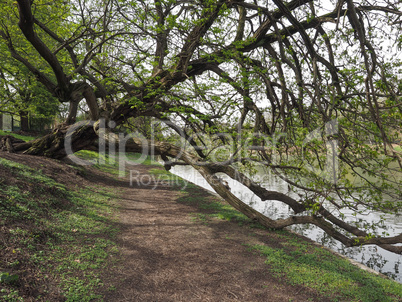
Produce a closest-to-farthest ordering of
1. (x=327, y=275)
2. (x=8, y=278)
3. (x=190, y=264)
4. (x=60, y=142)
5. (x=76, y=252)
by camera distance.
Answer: (x=8, y=278) < (x=76, y=252) < (x=327, y=275) < (x=190, y=264) < (x=60, y=142)

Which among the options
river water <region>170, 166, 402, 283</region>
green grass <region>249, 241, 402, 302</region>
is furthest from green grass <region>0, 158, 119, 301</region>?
river water <region>170, 166, 402, 283</region>

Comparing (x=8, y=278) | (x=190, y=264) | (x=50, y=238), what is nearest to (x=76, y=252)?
(x=50, y=238)

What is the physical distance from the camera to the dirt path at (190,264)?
12.7 ft

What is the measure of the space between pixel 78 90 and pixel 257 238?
23.7 ft

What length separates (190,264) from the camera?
15.6ft

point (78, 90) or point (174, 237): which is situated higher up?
point (78, 90)

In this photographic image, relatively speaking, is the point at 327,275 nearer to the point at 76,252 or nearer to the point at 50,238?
the point at 76,252

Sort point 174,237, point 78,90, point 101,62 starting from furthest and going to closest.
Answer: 1. point 101,62
2. point 78,90
3. point 174,237

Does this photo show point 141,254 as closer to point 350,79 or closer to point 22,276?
point 22,276

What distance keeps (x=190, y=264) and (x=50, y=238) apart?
255cm

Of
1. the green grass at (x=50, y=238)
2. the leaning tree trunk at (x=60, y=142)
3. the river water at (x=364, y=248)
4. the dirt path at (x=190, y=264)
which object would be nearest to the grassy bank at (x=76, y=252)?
the green grass at (x=50, y=238)

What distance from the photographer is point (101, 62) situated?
9.98 m

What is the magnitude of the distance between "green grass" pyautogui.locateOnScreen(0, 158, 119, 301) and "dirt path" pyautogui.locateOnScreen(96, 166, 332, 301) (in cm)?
38

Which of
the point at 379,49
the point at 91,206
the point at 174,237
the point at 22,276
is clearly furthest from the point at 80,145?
the point at 379,49
